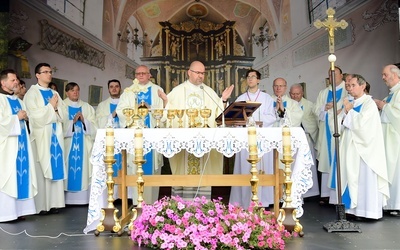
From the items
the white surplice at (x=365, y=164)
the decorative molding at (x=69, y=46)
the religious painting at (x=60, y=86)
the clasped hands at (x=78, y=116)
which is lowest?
the white surplice at (x=365, y=164)

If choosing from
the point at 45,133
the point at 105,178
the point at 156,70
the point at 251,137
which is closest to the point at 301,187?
the point at 251,137

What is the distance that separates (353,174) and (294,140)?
1075mm

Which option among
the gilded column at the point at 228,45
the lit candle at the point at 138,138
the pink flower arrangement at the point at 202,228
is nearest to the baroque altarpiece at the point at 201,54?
the gilded column at the point at 228,45

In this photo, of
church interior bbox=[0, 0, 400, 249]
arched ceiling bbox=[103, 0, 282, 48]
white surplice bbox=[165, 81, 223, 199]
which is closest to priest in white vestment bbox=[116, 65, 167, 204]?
white surplice bbox=[165, 81, 223, 199]

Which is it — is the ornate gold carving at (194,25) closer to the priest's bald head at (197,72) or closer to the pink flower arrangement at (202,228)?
the priest's bald head at (197,72)

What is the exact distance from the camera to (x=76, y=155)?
6691mm

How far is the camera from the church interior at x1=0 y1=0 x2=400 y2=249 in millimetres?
6824

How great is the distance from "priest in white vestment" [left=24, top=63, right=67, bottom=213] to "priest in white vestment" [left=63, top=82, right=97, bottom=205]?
62cm

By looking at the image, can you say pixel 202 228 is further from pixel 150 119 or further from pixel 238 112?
pixel 150 119

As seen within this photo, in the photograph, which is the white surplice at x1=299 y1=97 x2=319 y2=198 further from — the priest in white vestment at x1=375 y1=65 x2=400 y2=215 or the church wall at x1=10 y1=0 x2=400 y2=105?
the priest in white vestment at x1=375 y1=65 x2=400 y2=215

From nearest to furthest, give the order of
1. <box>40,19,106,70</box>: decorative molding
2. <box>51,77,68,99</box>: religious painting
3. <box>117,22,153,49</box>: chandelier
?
<box>40,19,106,70</box>: decorative molding
<box>51,77,68,99</box>: religious painting
<box>117,22,153,49</box>: chandelier

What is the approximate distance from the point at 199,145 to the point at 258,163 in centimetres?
187

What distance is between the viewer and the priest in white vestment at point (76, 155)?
6.62m

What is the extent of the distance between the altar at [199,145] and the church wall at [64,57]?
347cm
